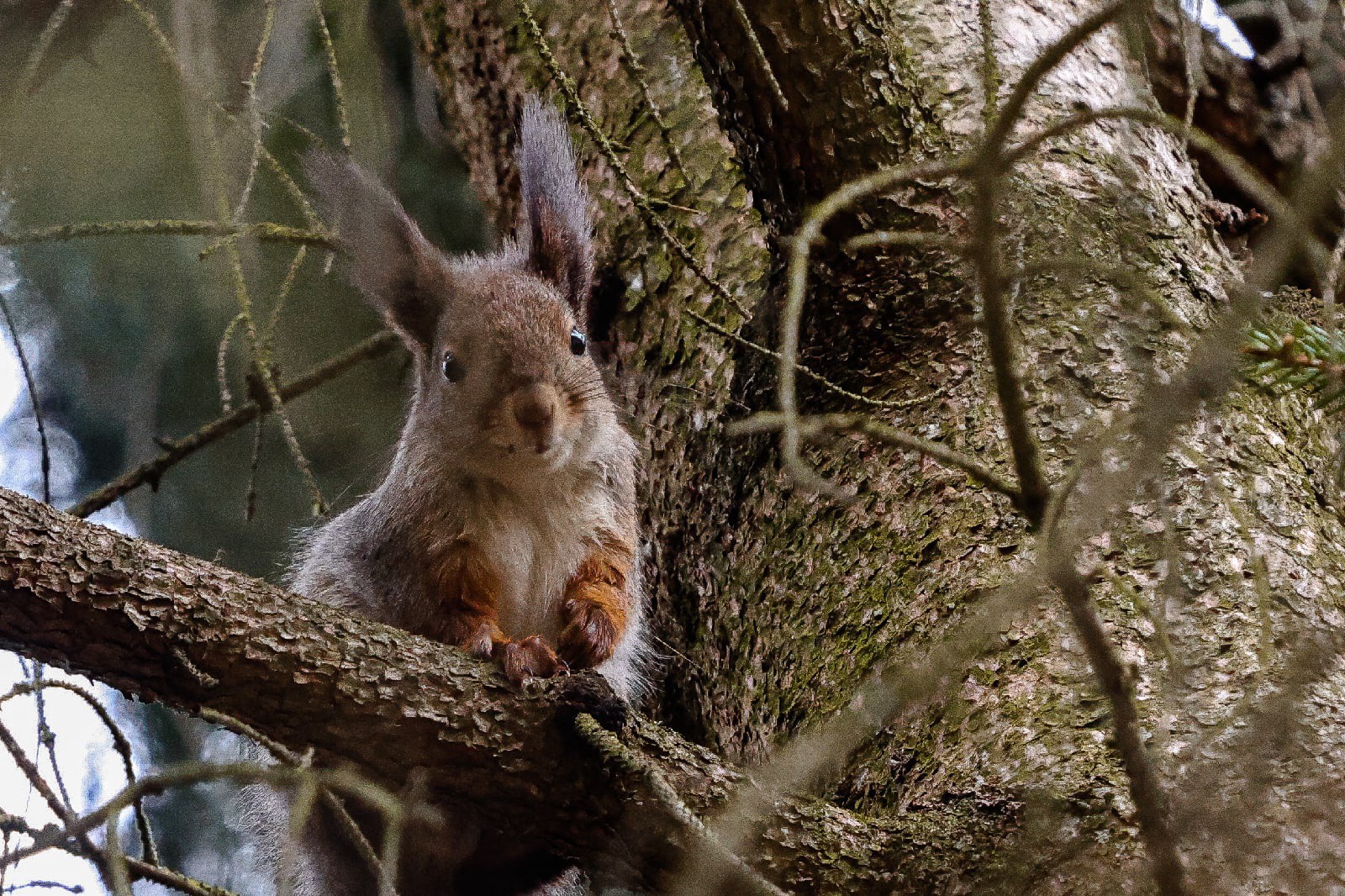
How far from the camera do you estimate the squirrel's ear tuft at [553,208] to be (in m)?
2.44

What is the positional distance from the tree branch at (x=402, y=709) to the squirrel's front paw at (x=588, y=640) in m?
0.53

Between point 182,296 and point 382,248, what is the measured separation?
3.87 ft

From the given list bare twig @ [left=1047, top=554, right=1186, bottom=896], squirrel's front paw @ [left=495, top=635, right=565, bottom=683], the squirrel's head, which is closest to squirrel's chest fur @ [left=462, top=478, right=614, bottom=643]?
the squirrel's head

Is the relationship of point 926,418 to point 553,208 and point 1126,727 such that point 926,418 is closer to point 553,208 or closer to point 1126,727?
point 553,208

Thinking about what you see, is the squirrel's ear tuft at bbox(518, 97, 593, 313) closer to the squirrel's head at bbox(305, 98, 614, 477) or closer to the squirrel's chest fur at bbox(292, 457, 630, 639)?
the squirrel's head at bbox(305, 98, 614, 477)

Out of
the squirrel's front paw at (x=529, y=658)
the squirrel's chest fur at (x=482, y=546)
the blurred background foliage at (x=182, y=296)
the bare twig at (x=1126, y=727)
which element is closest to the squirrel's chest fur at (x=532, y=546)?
the squirrel's chest fur at (x=482, y=546)

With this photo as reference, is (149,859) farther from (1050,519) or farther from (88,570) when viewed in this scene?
(1050,519)

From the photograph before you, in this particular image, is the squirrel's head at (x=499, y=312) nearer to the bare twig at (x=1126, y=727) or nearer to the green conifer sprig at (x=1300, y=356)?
the green conifer sprig at (x=1300, y=356)

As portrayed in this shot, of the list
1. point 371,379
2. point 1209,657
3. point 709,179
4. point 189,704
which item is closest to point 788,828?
point 1209,657

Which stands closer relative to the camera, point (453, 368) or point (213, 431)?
point (453, 368)

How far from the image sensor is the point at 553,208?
8.32ft

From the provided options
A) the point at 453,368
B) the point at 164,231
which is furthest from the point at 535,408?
the point at 164,231

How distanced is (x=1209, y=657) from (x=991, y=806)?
38 cm

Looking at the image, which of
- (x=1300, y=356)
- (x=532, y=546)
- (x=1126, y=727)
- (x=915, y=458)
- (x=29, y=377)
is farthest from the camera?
(x=532, y=546)
